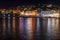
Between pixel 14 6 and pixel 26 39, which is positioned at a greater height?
pixel 14 6

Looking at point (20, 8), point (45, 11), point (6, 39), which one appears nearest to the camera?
point (6, 39)

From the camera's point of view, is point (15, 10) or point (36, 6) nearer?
point (15, 10)

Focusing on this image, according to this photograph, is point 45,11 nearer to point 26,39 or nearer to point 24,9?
point 24,9

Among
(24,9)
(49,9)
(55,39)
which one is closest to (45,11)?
(49,9)

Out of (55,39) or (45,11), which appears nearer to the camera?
(55,39)

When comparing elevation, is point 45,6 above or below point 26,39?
above

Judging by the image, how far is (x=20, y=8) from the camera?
105188 mm

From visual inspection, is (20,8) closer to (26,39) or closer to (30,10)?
(30,10)

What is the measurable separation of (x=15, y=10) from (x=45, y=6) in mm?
13507

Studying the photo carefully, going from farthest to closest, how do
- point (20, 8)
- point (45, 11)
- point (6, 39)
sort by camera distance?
point (20, 8), point (45, 11), point (6, 39)

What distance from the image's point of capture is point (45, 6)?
105562mm

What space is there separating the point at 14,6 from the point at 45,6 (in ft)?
45.0

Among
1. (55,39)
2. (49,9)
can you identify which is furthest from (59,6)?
(55,39)

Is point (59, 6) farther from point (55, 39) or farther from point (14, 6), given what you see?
point (55, 39)
